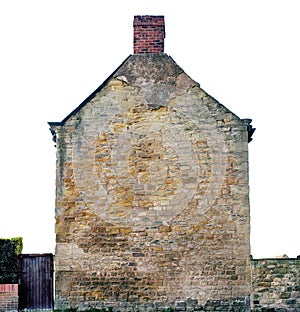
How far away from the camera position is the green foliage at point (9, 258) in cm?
1936

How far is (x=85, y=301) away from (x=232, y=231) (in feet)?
13.0

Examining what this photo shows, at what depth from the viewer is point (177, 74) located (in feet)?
62.9

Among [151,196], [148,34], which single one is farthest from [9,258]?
[148,34]

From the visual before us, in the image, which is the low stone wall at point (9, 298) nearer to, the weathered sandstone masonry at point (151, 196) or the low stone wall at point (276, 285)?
the weathered sandstone masonry at point (151, 196)

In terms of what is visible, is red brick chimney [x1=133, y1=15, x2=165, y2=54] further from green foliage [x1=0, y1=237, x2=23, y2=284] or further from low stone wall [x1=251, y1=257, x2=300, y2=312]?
low stone wall [x1=251, y1=257, x2=300, y2=312]

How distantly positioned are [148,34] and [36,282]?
7.05 meters

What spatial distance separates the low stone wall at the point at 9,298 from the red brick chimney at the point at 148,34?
6.82m

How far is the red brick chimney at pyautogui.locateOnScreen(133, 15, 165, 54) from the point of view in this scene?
64.1 feet

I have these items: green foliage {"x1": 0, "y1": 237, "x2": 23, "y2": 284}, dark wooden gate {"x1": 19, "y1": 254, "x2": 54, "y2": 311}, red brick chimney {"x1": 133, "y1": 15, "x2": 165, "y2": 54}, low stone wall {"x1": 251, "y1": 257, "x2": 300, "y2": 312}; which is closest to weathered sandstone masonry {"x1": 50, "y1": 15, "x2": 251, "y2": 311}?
low stone wall {"x1": 251, "y1": 257, "x2": 300, "y2": 312}

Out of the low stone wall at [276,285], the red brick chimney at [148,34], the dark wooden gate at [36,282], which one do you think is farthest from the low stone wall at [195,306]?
the red brick chimney at [148,34]

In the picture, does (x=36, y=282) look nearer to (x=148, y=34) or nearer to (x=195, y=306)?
(x=195, y=306)

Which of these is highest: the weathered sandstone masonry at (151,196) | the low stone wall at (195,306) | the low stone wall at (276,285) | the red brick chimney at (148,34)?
the red brick chimney at (148,34)

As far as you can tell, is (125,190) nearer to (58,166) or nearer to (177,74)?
(58,166)

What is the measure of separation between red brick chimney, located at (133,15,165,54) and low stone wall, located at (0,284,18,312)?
6.82 meters
